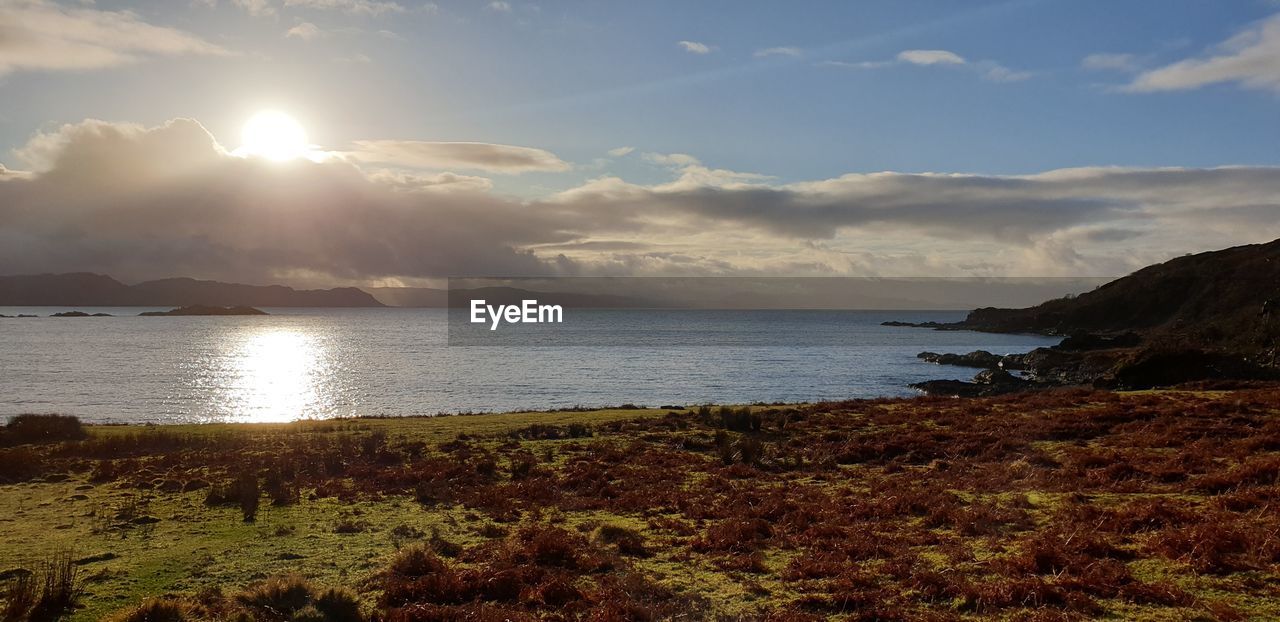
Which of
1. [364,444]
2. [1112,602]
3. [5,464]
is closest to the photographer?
[1112,602]

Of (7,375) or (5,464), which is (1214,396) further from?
(7,375)

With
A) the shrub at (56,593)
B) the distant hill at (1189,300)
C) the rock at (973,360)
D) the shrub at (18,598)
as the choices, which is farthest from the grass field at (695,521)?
the rock at (973,360)

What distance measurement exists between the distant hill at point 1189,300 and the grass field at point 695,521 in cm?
6541

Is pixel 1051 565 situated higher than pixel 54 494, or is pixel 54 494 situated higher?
A: pixel 1051 565

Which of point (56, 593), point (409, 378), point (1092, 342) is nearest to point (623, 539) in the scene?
point (56, 593)

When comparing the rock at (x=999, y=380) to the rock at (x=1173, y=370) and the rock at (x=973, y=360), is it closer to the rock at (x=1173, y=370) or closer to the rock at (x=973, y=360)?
the rock at (x=973, y=360)

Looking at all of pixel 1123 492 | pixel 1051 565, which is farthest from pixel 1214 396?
pixel 1051 565

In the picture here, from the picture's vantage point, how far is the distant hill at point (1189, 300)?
89.3 meters

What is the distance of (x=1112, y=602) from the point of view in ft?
34.4

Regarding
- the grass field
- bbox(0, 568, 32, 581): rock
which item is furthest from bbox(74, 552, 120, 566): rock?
bbox(0, 568, 32, 581): rock

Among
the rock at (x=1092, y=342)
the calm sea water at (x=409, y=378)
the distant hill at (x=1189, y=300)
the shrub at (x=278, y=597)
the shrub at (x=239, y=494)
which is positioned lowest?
the calm sea water at (x=409, y=378)

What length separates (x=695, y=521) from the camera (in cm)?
1723

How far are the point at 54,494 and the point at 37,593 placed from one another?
1190 cm

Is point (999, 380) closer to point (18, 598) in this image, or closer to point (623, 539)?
point (623, 539)
